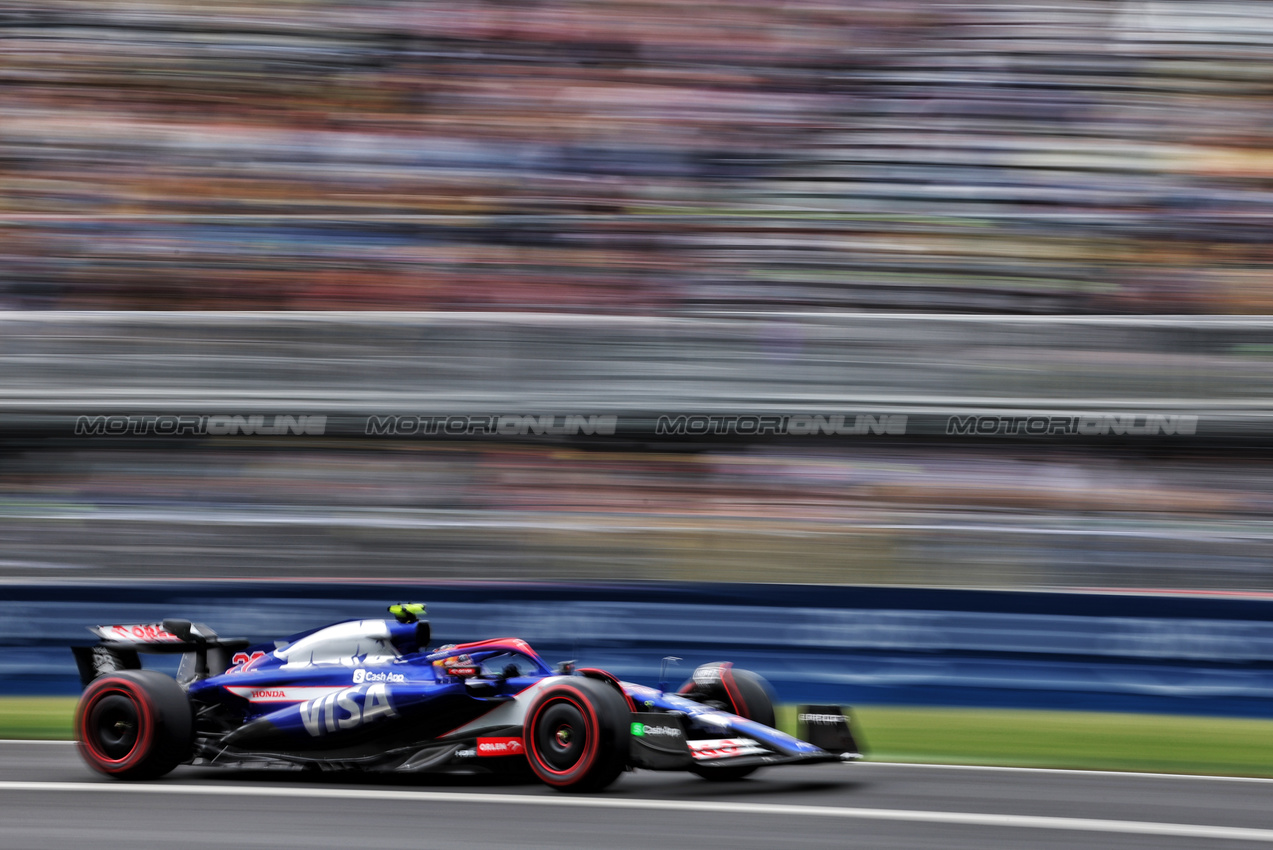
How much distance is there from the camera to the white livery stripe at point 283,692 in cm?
648

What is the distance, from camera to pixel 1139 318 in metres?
10.2

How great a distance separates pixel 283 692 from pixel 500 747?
1157mm

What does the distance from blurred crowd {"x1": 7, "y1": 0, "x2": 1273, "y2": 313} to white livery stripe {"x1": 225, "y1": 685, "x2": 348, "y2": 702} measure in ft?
18.3

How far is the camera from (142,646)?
696 cm

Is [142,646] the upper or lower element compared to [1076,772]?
upper

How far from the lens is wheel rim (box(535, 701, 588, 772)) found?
5840 millimetres

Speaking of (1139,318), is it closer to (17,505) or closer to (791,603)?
(791,603)

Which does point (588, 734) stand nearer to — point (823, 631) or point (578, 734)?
point (578, 734)

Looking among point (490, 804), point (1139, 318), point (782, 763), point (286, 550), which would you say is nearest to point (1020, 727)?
point (782, 763)

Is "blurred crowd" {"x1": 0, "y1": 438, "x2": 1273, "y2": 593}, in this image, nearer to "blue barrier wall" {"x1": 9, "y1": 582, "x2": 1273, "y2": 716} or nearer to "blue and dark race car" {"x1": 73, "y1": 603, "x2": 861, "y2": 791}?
"blue barrier wall" {"x1": 9, "y1": 582, "x2": 1273, "y2": 716}

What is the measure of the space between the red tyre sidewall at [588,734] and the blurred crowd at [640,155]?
595 centimetres

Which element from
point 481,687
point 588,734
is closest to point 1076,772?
point 588,734

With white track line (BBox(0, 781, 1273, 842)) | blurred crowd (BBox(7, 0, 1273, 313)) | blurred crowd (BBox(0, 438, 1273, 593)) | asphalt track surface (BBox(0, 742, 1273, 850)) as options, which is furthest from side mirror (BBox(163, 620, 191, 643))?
blurred crowd (BBox(7, 0, 1273, 313))

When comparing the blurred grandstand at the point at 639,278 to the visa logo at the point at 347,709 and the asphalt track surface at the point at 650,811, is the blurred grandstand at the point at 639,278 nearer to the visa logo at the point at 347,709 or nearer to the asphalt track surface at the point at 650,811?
the asphalt track surface at the point at 650,811
